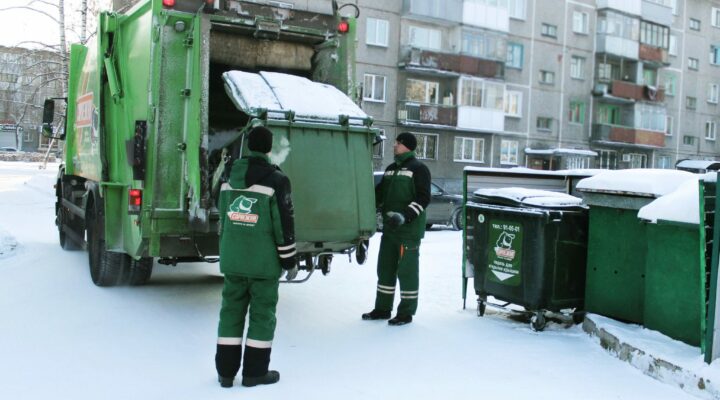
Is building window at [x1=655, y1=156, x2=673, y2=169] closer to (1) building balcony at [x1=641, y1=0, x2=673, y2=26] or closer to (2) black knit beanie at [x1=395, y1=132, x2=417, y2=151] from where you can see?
(1) building balcony at [x1=641, y1=0, x2=673, y2=26]

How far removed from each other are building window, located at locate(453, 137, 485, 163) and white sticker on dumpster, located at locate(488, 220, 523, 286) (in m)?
27.1

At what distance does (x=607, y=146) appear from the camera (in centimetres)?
4059

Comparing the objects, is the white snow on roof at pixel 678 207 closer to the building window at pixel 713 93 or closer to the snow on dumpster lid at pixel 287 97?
the snow on dumpster lid at pixel 287 97

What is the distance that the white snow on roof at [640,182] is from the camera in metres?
5.48

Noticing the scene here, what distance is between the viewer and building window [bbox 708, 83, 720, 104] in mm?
47344

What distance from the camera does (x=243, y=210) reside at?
455 cm

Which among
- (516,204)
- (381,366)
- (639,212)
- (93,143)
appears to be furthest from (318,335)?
(93,143)

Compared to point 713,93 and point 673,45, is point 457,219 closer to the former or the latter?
point 673,45

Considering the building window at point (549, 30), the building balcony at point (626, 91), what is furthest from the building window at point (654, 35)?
the building window at point (549, 30)

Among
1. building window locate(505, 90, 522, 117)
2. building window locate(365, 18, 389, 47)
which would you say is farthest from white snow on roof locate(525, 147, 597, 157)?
building window locate(365, 18, 389, 47)

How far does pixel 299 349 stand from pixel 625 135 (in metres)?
38.0

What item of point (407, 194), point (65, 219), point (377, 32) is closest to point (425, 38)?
point (377, 32)

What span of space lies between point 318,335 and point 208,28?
2770mm

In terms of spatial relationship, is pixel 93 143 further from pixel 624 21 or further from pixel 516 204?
pixel 624 21
